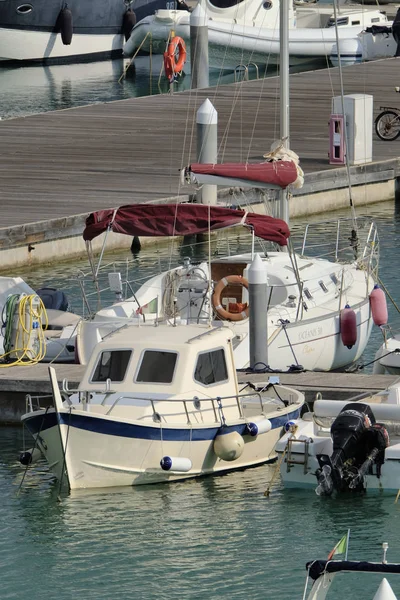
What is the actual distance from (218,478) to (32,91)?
3599 cm

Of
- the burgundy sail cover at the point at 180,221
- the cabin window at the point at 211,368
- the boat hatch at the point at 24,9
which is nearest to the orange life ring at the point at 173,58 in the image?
the boat hatch at the point at 24,9

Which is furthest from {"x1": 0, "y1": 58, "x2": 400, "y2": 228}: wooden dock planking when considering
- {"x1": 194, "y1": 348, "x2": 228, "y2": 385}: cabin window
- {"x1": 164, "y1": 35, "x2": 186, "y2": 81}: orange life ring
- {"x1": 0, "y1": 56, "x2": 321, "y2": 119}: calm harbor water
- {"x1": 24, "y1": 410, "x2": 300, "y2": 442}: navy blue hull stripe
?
{"x1": 24, "y1": 410, "x2": 300, "y2": 442}: navy blue hull stripe

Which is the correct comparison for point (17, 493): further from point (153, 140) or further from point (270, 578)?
point (153, 140)

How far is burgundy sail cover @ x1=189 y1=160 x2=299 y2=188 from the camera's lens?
2088 centimetres

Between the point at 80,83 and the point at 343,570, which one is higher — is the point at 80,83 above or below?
above

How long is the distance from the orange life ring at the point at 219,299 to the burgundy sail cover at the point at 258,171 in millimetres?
1642

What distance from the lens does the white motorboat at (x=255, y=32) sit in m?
52.9

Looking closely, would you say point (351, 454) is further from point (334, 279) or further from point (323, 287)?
point (334, 279)

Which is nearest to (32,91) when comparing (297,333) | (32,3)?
(32,3)

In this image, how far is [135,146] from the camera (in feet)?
108

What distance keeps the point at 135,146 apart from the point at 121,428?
18.0 metres

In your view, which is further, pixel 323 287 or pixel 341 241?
pixel 341 241

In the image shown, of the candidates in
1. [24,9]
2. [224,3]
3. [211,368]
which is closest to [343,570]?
[211,368]

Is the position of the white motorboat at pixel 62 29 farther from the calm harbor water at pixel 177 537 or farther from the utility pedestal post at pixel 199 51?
the calm harbor water at pixel 177 537
